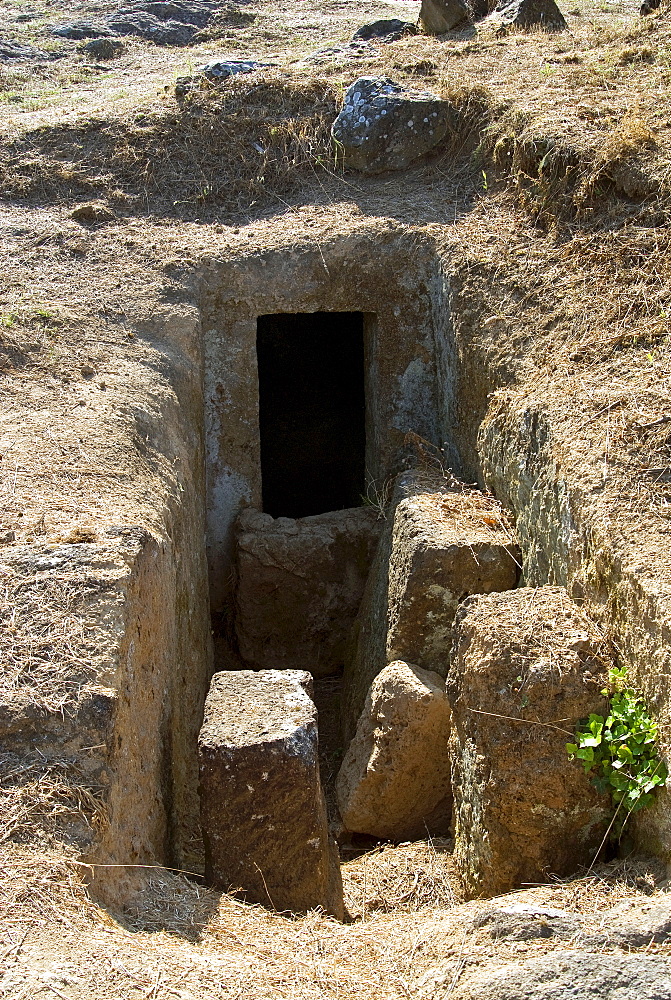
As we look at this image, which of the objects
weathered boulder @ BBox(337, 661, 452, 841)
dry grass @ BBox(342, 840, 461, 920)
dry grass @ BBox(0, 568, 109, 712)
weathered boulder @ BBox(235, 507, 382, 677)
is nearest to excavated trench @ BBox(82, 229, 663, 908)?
weathered boulder @ BBox(235, 507, 382, 677)

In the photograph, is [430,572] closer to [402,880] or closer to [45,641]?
[402,880]

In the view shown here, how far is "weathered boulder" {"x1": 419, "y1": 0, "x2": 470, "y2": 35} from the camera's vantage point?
895cm

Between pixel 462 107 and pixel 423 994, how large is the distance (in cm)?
648

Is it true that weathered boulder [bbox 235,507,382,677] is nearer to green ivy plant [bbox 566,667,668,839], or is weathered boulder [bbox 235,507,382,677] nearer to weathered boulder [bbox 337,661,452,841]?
weathered boulder [bbox 337,661,452,841]

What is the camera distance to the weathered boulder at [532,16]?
8609mm

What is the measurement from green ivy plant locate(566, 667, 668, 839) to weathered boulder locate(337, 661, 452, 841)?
3.31 ft

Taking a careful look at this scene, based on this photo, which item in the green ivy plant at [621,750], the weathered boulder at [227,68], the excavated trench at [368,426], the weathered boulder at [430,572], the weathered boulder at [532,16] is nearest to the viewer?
the green ivy plant at [621,750]

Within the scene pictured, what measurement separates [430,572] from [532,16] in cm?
632

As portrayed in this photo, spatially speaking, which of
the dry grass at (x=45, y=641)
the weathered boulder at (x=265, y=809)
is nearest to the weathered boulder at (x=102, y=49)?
the dry grass at (x=45, y=641)

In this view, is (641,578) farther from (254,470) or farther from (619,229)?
(254,470)

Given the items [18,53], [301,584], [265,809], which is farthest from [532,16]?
[265,809]

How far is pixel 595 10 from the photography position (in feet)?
32.4

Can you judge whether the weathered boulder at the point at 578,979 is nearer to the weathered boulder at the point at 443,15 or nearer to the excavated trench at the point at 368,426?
the excavated trench at the point at 368,426

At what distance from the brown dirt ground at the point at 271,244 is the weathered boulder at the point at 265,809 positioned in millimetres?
197
